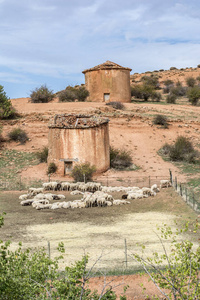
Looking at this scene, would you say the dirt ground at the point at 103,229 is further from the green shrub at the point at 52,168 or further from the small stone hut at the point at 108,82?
the small stone hut at the point at 108,82

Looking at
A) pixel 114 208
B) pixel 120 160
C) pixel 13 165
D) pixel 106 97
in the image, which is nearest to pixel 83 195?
pixel 114 208

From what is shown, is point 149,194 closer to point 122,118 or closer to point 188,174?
Result: point 188,174

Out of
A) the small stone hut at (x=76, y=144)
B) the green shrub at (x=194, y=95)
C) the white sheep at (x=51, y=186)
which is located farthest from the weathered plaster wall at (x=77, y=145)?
the green shrub at (x=194, y=95)

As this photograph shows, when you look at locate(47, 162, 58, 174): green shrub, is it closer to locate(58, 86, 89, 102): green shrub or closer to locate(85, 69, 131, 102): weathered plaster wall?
locate(85, 69, 131, 102): weathered plaster wall

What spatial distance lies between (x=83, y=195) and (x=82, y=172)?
5255mm

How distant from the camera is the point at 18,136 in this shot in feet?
128

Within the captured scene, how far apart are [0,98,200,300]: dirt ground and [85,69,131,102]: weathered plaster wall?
257 centimetres

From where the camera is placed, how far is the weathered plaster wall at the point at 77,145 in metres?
30.3

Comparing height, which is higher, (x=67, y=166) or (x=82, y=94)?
(x=82, y=94)

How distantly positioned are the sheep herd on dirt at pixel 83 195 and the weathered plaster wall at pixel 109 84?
73.9 feet

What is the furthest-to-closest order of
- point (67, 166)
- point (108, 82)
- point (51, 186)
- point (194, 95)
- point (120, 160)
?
point (194, 95) < point (108, 82) < point (120, 160) < point (67, 166) < point (51, 186)

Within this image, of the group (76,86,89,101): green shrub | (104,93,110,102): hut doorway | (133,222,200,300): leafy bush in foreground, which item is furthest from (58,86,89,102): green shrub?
(133,222,200,300): leafy bush in foreground

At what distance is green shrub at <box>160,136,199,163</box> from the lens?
1372 inches

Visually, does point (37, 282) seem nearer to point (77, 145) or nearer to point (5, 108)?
point (77, 145)
